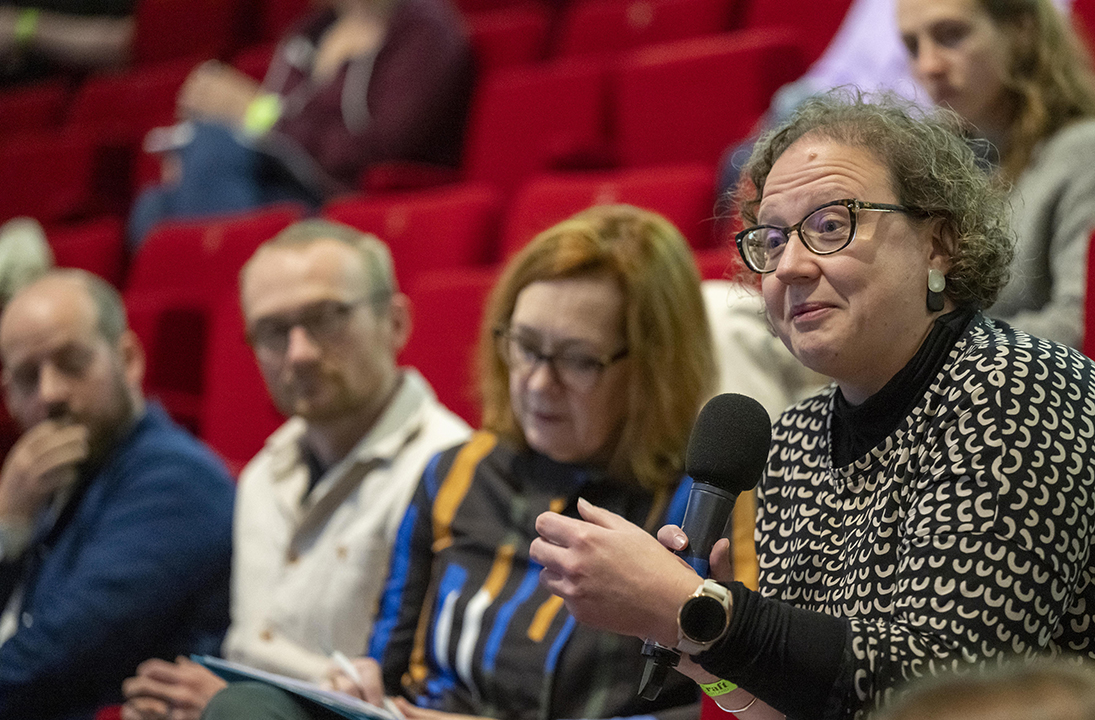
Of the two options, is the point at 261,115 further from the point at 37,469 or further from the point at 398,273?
the point at 37,469

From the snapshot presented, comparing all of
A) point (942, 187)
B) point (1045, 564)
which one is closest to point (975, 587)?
point (1045, 564)

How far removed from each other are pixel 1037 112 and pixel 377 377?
69 centimetres

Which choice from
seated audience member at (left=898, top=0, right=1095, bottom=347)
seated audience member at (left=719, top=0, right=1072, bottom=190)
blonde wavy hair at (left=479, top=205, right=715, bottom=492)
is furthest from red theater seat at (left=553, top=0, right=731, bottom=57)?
blonde wavy hair at (left=479, top=205, right=715, bottom=492)

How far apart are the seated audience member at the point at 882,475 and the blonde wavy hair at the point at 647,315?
197 mm

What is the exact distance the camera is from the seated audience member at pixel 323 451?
118 centimetres

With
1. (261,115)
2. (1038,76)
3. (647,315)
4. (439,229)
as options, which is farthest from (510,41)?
(647,315)

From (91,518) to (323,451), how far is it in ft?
0.83

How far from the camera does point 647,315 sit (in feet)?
3.26

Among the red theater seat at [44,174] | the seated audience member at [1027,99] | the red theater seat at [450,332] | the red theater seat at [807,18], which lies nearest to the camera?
the seated audience member at [1027,99]

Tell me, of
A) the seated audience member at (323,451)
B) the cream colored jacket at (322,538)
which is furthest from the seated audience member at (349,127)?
the cream colored jacket at (322,538)

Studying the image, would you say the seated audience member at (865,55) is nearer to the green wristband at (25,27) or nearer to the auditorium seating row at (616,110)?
the auditorium seating row at (616,110)

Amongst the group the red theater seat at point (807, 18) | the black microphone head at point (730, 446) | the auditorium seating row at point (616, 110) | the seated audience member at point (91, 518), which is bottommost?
the seated audience member at point (91, 518)

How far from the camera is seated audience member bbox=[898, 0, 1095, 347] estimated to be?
108 centimetres

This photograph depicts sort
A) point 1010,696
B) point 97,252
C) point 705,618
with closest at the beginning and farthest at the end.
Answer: point 1010,696
point 705,618
point 97,252
